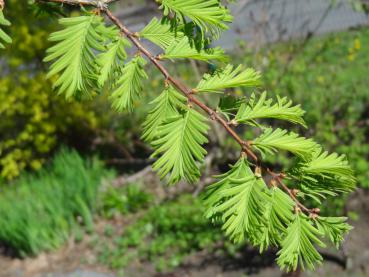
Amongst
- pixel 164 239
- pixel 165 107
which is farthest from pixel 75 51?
pixel 164 239

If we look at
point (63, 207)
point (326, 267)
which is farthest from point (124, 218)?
point (326, 267)

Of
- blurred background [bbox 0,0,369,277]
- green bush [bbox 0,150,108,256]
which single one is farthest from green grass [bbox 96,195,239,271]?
green bush [bbox 0,150,108,256]

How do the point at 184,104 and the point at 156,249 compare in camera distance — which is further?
the point at 156,249

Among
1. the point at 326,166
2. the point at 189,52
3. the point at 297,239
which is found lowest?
the point at 297,239

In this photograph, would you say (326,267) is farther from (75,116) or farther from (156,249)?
(75,116)

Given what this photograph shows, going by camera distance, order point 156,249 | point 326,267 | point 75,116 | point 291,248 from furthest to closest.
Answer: point 75,116 < point 156,249 < point 326,267 < point 291,248

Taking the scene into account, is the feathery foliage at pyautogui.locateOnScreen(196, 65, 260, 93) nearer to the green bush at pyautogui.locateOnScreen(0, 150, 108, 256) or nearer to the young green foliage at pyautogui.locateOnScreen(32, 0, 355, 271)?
the young green foliage at pyautogui.locateOnScreen(32, 0, 355, 271)

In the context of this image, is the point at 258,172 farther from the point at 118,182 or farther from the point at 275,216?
the point at 118,182
